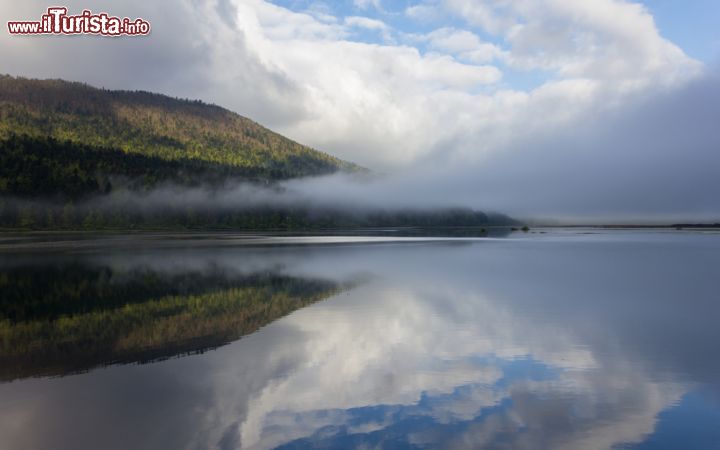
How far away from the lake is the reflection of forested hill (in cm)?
13

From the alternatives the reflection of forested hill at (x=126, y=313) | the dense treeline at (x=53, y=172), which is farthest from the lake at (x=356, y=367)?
the dense treeline at (x=53, y=172)

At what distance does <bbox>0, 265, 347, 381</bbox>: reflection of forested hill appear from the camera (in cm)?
1634

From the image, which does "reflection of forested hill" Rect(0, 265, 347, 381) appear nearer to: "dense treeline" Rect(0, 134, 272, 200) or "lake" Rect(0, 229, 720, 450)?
"lake" Rect(0, 229, 720, 450)

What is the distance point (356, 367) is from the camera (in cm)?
1519

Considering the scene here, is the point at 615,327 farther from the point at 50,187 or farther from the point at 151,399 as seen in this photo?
the point at 50,187

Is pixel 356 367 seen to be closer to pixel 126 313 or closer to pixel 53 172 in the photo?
pixel 126 313

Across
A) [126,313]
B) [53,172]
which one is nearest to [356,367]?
[126,313]

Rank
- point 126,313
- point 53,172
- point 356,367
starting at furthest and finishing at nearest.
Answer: point 53,172 < point 126,313 < point 356,367

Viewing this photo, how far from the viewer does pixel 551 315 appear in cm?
2348

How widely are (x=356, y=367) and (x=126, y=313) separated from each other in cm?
1409

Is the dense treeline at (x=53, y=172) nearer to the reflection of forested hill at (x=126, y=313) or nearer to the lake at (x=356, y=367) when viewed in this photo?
the reflection of forested hill at (x=126, y=313)

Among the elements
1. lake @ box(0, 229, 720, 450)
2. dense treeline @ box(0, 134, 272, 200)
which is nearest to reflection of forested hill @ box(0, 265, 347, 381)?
lake @ box(0, 229, 720, 450)

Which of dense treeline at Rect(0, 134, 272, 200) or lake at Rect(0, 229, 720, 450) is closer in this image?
lake at Rect(0, 229, 720, 450)

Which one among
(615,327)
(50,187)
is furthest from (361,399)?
(50,187)
